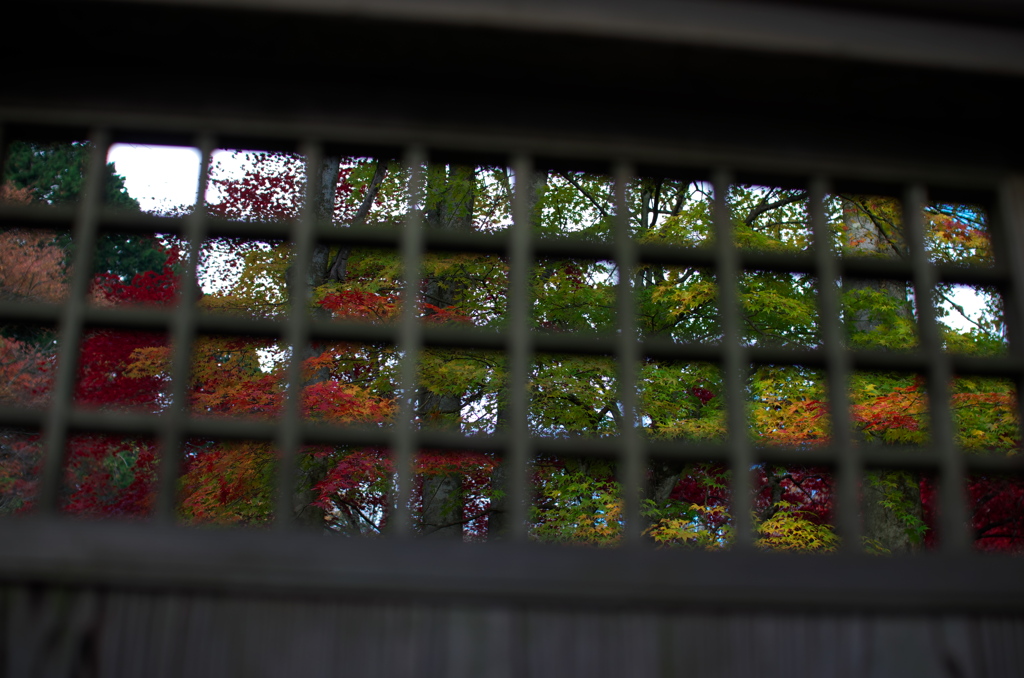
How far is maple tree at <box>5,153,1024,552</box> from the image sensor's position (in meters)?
6.58

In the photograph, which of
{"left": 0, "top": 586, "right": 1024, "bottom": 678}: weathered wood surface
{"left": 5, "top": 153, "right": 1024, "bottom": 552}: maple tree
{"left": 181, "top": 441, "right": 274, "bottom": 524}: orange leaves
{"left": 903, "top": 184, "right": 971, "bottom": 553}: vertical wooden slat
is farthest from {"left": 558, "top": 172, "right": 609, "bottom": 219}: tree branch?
{"left": 0, "top": 586, "right": 1024, "bottom": 678}: weathered wood surface

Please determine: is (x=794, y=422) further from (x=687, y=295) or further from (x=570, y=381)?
(x=570, y=381)

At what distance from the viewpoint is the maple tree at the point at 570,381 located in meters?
6.58

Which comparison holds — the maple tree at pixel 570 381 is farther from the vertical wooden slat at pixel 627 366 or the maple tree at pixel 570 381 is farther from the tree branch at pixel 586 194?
the vertical wooden slat at pixel 627 366

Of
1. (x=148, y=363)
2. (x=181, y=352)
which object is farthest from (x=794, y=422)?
(x=181, y=352)

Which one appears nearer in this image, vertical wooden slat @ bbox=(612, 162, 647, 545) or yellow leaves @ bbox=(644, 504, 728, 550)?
vertical wooden slat @ bbox=(612, 162, 647, 545)

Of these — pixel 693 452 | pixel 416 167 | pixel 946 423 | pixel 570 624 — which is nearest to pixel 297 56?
pixel 416 167

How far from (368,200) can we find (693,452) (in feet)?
25.1

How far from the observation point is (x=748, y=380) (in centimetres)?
717

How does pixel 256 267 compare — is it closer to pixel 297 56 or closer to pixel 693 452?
pixel 297 56

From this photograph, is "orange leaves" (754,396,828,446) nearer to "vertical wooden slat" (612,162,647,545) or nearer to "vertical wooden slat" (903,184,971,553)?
"vertical wooden slat" (903,184,971,553)

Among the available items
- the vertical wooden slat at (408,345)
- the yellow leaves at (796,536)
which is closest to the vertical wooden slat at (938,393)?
the vertical wooden slat at (408,345)

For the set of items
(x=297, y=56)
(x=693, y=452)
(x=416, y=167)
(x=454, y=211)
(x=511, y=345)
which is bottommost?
(x=693, y=452)

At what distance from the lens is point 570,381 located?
7086 mm
